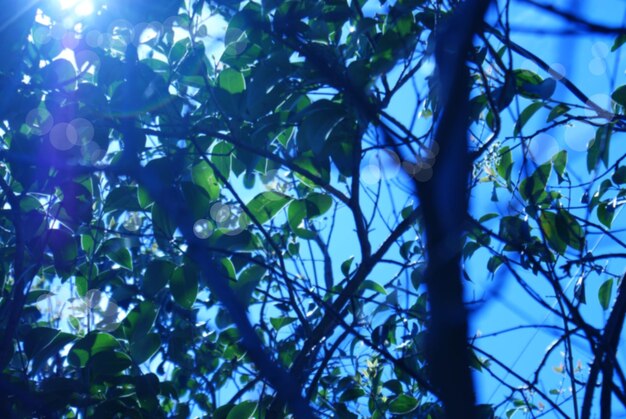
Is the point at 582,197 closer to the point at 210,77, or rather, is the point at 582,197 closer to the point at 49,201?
the point at 210,77

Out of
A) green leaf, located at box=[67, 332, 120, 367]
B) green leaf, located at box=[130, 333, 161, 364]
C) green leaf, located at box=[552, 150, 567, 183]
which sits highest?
green leaf, located at box=[552, 150, 567, 183]

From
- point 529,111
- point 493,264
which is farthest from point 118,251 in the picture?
point 529,111

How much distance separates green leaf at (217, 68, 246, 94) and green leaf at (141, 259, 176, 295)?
0.40 metres

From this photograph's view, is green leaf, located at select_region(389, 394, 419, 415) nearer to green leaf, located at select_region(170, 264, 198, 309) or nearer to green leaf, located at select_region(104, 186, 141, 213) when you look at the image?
green leaf, located at select_region(170, 264, 198, 309)

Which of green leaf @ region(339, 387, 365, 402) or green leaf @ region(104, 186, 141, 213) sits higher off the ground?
green leaf @ region(104, 186, 141, 213)

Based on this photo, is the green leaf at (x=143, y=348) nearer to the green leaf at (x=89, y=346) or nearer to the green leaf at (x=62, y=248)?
the green leaf at (x=89, y=346)

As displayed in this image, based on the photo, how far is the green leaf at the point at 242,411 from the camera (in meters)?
1.65

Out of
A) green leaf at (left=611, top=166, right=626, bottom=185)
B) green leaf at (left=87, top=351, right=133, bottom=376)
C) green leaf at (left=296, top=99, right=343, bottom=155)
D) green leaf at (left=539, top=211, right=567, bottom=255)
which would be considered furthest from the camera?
green leaf at (left=611, top=166, right=626, bottom=185)

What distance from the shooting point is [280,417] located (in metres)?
1.61

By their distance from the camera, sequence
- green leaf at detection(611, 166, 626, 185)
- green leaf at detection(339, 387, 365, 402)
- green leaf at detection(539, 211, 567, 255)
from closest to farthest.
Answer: green leaf at detection(539, 211, 567, 255)
green leaf at detection(611, 166, 626, 185)
green leaf at detection(339, 387, 365, 402)

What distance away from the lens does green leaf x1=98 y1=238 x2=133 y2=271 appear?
1.74m

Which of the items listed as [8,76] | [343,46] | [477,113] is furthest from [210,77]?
[477,113]

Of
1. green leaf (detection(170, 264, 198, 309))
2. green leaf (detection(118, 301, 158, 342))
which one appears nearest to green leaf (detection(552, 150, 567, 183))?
green leaf (detection(170, 264, 198, 309))

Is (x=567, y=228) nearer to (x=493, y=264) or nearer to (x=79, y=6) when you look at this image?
(x=493, y=264)
